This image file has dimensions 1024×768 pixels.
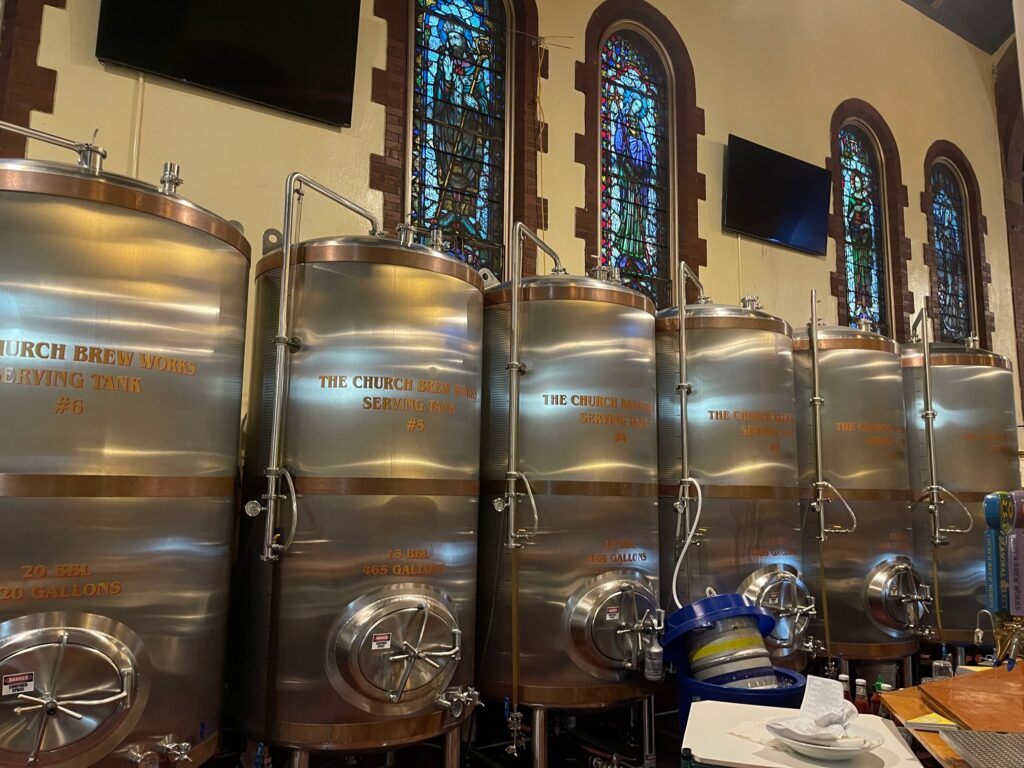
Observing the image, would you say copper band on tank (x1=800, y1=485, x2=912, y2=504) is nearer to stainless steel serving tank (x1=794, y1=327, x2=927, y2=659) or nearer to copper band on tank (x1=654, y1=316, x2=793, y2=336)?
stainless steel serving tank (x1=794, y1=327, x2=927, y2=659)

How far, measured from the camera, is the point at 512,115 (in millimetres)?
5953

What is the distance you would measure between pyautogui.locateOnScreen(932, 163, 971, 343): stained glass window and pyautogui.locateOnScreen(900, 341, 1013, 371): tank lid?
3.15 meters

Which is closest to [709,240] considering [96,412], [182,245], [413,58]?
[413,58]

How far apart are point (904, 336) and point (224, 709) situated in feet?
24.5

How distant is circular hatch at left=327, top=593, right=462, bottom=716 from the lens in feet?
10.4

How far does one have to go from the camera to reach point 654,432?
14.4 feet

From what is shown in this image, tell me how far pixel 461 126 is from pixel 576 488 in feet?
9.81

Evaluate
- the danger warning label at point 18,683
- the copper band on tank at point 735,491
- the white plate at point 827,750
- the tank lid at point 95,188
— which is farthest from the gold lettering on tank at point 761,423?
the danger warning label at point 18,683

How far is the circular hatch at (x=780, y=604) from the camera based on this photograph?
454 centimetres

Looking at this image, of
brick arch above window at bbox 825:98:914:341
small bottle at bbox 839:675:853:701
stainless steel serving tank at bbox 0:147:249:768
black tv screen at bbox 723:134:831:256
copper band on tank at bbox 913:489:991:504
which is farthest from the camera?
brick arch above window at bbox 825:98:914:341

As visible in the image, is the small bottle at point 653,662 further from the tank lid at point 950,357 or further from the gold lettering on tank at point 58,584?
the tank lid at point 950,357

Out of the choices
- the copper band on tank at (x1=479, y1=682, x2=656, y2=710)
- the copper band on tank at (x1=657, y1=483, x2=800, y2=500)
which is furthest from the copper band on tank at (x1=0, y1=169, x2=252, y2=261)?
the copper band on tank at (x1=657, y1=483, x2=800, y2=500)

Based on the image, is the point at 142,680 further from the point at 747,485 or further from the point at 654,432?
the point at 747,485

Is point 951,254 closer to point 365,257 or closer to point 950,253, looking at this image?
point 950,253
